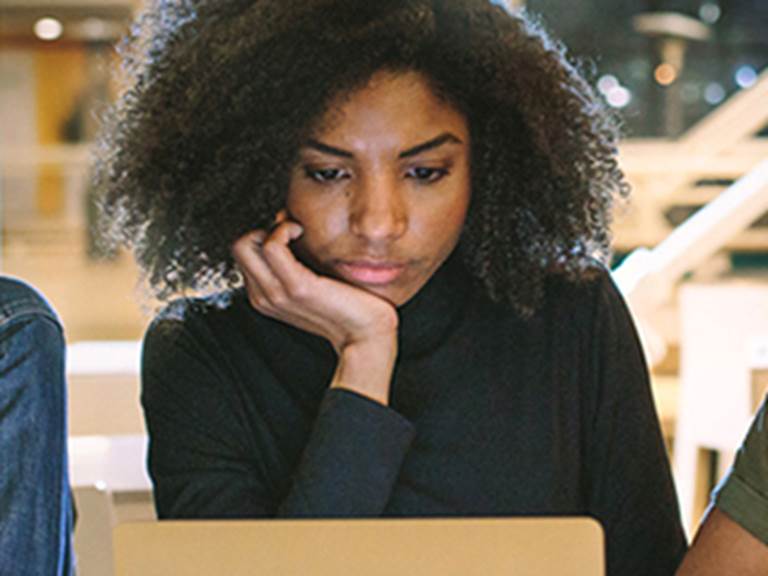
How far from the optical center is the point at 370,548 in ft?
1.81

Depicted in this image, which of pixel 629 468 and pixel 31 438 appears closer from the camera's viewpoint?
pixel 31 438

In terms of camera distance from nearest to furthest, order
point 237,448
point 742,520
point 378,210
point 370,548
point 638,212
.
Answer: point 370,548 < point 742,520 < point 378,210 < point 237,448 < point 638,212

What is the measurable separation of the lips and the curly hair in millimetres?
96

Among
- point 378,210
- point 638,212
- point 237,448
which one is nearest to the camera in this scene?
point 378,210

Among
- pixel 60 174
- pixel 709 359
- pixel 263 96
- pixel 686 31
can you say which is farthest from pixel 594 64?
pixel 60 174

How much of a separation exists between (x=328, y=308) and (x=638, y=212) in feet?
10.8

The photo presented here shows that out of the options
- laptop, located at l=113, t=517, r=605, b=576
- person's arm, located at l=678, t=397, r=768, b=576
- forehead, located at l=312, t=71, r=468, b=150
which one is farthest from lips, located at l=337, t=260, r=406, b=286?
laptop, located at l=113, t=517, r=605, b=576

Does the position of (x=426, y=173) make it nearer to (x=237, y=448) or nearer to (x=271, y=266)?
(x=271, y=266)

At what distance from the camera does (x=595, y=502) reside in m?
1.02

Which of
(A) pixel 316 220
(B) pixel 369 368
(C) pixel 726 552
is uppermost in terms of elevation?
(A) pixel 316 220

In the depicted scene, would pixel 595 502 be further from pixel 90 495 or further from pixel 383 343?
pixel 90 495

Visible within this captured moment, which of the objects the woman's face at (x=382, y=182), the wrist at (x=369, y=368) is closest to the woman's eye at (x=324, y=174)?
the woman's face at (x=382, y=182)

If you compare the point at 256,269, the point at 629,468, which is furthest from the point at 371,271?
the point at 629,468

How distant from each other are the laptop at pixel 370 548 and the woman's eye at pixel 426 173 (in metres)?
0.45
